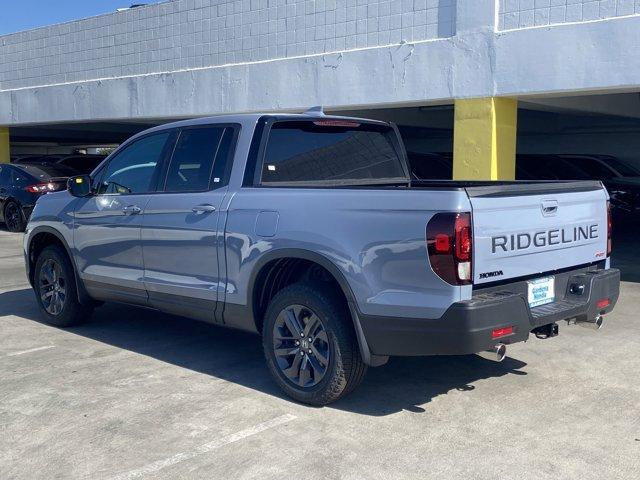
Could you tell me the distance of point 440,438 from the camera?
4.51 meters

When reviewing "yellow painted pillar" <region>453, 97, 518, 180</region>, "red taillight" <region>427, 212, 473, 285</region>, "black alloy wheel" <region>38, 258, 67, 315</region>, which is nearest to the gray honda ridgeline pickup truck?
"red taillight" <region>427, 212, 473, 285</region>

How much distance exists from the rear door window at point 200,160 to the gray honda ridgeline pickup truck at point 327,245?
0.5 inches

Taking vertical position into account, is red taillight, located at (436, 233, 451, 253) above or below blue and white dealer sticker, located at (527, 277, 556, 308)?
above

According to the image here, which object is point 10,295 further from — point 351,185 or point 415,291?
point 415,291

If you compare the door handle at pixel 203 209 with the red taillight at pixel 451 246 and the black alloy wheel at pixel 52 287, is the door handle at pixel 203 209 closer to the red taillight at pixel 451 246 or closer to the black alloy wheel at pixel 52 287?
the red taillight at pixel 451 246

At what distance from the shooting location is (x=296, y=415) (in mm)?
4891

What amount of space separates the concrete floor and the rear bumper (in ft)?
1.77

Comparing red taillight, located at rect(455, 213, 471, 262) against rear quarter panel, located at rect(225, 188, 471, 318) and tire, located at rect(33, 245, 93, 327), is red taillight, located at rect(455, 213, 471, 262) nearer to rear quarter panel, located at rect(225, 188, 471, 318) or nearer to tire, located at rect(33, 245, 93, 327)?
rear quarter panel, located at rect(225, 188, 471, 318)

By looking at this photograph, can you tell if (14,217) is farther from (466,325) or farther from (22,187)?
(466,325)

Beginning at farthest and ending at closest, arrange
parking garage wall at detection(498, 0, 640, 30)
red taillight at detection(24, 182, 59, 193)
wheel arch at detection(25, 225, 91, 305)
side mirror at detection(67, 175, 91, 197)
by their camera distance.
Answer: red taillight at detection(24, 182, 59, 193) → parking garage wall at detection(498, 0, 640, 30) → wheel arch at detection(25, 225, 91, 305) → side mirror at detection(67, 175, 91, 197)

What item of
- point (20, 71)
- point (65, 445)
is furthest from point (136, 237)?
point (20, 71)

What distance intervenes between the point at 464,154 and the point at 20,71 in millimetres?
12986

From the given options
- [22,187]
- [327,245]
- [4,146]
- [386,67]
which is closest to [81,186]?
[327,245]

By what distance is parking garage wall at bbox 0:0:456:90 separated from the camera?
11309mm
